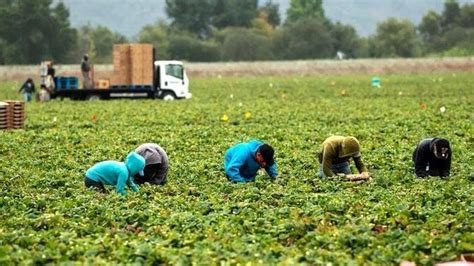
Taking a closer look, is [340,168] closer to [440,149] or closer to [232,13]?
[440,149]

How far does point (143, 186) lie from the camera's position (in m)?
16.2

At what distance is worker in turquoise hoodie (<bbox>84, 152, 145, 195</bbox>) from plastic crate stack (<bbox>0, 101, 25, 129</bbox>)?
14578mm

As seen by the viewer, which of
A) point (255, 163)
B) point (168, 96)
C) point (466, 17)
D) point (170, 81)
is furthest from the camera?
point (466, 17)

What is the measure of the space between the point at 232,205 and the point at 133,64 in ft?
127

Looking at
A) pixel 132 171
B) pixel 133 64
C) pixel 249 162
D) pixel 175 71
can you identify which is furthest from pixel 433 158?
pixel 133 64

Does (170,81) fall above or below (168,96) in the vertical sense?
above

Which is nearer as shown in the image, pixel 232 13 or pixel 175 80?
pixel 175 80

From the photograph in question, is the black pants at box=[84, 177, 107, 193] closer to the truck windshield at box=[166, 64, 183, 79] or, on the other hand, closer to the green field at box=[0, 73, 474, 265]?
the green field at box=[0, 73, 474, 265]

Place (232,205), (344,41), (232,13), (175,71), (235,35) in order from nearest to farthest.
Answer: (232,205) < (175,71) < (235,35) < (344,41) < (232,13)

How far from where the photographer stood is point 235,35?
142000 millimetres

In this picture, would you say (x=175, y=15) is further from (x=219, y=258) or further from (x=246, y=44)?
(x=219, y=258)

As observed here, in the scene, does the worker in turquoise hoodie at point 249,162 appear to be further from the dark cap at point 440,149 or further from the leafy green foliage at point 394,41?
the leafy green foliage at point 394,41

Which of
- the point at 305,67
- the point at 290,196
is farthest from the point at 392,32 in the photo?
the point at 290,196

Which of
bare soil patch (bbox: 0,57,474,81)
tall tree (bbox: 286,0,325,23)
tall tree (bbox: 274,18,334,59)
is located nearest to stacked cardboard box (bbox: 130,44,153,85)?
bare soil patch (bbox: 0,57,474,81)
